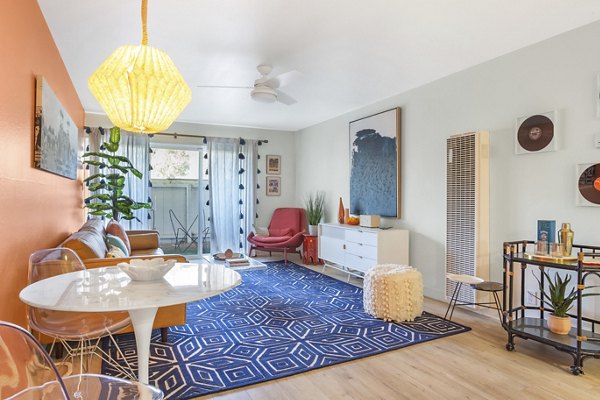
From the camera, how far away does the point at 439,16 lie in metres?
2.64

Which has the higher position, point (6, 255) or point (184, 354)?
point (6, 255)

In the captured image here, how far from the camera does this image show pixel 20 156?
2.24 m

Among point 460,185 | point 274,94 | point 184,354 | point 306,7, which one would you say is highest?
point 306,7

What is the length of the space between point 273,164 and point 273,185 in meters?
0.42

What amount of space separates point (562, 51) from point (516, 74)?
0.38 m

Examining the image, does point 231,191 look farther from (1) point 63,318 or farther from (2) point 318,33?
(1) point 63,318

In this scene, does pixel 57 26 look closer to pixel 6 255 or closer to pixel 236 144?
pixel 6 255

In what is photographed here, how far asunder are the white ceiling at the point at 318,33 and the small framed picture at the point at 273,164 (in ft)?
9.85

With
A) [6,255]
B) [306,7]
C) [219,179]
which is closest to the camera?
[6,255]

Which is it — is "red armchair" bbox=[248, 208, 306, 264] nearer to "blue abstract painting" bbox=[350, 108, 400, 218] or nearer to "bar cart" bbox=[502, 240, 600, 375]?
"blue abstract painting" bbox=[350, 108, 400, 218]

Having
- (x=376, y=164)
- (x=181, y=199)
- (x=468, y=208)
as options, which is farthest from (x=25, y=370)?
(x=181, y=199)

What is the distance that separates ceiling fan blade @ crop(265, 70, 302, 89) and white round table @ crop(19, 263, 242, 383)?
7.71 ft

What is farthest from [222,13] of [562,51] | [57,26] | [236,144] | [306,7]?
[236,144]

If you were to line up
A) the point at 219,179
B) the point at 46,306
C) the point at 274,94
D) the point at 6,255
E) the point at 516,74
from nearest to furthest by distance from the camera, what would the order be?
the point at 46,306 < the point at 6,255 < the point at 516,74 < the point at 274,94 < the point at 219,179
